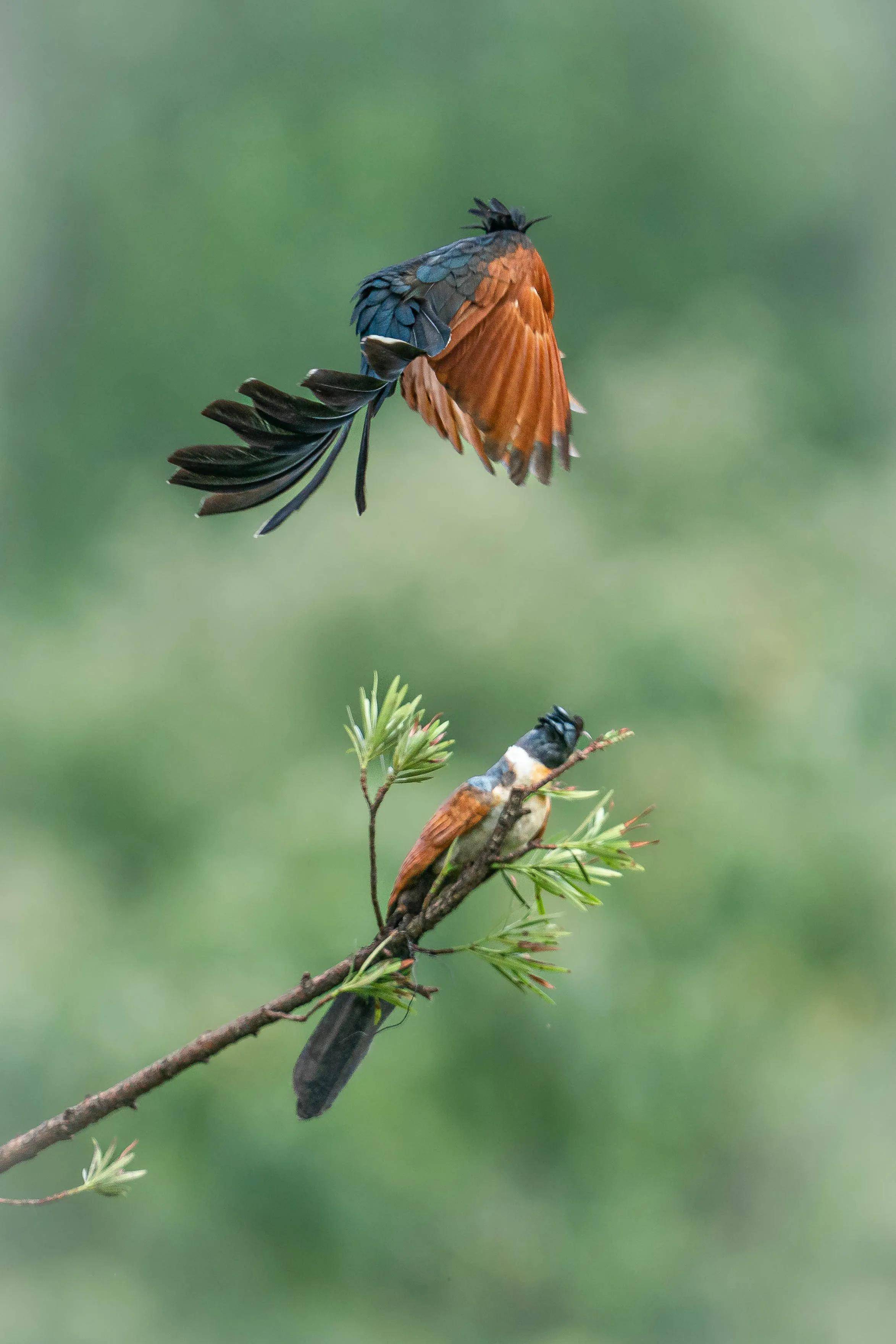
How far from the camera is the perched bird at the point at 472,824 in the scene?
742 millimetres

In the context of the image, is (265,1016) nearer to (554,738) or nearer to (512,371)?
(554,738)

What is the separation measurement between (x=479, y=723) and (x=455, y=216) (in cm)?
114

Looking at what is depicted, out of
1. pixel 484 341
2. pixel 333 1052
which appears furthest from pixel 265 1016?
pixel 484 341

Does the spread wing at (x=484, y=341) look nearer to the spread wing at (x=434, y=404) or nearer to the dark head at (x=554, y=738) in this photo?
the spread wing at (x=434, y=404)

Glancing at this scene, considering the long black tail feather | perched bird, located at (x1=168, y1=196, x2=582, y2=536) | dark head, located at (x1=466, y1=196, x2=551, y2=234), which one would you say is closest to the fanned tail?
perched bird, located at (x1=168, y1=196, x2=582, y2=536)

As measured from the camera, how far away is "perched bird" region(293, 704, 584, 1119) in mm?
742

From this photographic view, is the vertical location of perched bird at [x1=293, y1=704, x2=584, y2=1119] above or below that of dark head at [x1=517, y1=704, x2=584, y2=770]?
below

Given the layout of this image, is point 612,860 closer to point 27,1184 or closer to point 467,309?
point 467,309

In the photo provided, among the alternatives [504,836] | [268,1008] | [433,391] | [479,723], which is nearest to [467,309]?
[433,391]

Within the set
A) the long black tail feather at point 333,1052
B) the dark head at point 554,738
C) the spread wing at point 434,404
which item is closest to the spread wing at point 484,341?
the spread wing at point 434,404

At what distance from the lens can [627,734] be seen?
69 centimetres

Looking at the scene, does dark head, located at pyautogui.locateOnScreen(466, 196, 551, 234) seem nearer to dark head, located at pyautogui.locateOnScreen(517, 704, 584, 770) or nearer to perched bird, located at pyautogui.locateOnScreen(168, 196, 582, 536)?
perched bird, located at pyautogui.locateOnScreen(168, 196, 582, 536)

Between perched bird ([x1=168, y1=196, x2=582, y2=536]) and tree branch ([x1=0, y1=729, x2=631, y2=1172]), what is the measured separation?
21 centimetres

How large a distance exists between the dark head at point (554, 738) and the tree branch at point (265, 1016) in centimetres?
7
